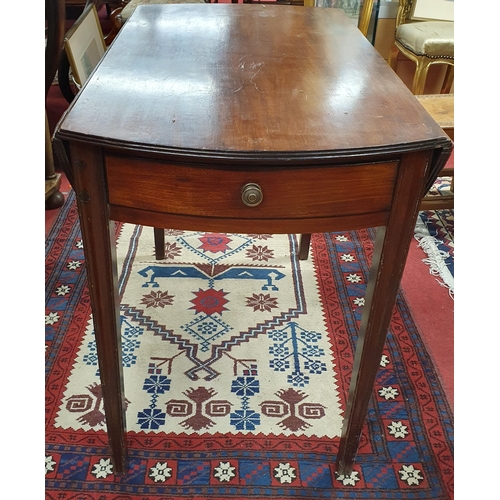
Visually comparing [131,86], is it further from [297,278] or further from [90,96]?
[297,278]

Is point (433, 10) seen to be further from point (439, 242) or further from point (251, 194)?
point (251, 194)

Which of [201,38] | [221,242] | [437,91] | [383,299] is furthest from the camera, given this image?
[437,91]

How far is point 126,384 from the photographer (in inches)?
61.1

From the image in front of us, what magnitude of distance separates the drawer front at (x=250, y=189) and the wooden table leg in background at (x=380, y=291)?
3 cm

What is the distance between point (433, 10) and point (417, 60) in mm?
454

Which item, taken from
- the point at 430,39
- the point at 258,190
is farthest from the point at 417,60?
the point at 258,190

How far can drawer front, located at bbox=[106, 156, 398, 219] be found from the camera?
35.4 inches

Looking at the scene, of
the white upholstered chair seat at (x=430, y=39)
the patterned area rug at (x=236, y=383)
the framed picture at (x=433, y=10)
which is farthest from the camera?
the framed picture at (x=433, y=10)

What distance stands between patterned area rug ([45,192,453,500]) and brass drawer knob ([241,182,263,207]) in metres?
0.75

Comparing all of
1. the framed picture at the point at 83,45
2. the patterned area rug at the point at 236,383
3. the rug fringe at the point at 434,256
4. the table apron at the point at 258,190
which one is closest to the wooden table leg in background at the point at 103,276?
the table apron at the point at 258,190

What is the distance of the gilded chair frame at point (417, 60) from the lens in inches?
116

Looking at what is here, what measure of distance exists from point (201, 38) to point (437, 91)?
254 cm

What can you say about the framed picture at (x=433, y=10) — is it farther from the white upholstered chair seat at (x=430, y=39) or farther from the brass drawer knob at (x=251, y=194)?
the brass drawer knob at (x=251, y=194)

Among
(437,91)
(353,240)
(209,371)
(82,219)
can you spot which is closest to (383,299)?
(82,219)
